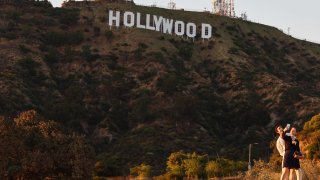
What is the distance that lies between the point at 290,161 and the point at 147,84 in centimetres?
6324

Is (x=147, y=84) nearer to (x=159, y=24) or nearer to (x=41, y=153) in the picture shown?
(x=159, y=24)

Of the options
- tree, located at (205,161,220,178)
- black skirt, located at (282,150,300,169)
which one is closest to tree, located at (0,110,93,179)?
tree, located at (205,161,220,178)

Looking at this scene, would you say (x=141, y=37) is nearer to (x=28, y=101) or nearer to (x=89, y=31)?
(x=89, y=31)

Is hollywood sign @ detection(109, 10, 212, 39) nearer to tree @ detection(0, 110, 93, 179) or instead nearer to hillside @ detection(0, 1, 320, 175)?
hillside @ detection(0, 1, 320, 175)

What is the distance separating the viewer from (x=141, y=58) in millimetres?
86125

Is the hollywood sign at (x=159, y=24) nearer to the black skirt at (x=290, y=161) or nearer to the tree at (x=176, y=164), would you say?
the tree at (x=176, y=164)

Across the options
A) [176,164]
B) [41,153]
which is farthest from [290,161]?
[176,164]

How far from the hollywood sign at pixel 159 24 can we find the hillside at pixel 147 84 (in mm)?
1575

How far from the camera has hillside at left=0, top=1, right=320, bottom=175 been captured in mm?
67000

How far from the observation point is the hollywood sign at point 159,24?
95.8 meters

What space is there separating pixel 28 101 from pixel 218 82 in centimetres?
3174

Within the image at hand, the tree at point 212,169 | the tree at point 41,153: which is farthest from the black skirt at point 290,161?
the tree at point 212,169

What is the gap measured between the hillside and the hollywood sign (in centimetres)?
157

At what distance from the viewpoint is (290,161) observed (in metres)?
16.1
